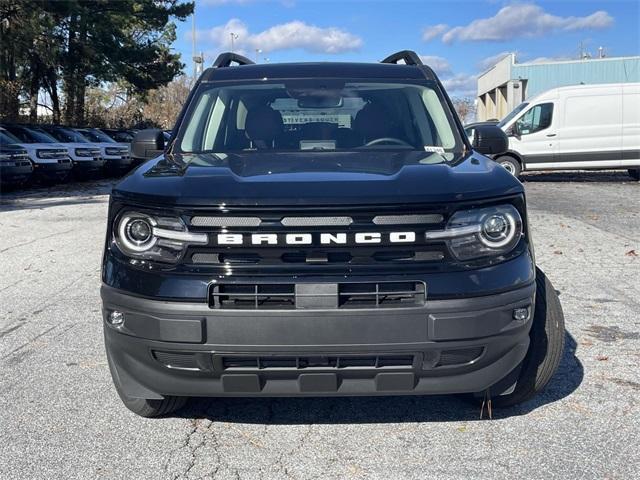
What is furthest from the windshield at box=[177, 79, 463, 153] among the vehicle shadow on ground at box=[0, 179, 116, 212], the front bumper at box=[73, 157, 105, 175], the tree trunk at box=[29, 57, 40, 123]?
the tree trunk at box=[29, 57, 40, 123]

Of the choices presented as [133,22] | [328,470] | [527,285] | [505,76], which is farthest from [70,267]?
[505,76]

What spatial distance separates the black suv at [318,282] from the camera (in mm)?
2781

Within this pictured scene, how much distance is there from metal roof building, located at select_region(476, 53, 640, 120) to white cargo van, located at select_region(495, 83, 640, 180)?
52.6ft

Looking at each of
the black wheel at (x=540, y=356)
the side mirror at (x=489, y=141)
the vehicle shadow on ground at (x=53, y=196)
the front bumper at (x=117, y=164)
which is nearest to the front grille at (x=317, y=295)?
the black wheel at (x=540, y=356)

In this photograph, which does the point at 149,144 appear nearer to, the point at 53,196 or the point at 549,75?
the point at 53,196

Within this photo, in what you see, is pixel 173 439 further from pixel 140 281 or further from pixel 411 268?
pixel 411 268

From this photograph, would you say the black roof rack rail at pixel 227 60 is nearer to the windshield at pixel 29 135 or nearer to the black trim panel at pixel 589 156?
the black trim panel at pixel 589 156

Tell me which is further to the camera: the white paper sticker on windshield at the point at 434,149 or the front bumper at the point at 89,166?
the front bumper at the point at 89,166

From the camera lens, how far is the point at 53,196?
1593cm

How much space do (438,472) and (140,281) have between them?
1.51 meters

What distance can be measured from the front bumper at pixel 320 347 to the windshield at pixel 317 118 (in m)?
1.42

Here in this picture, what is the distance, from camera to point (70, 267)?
7598 millimetres

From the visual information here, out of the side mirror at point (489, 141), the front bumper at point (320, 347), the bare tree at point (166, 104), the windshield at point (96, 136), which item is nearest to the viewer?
the front bumper at point (320, 347)

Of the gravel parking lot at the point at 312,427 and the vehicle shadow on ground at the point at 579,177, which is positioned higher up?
the vehicle shadow on ground at the point at 579,177
